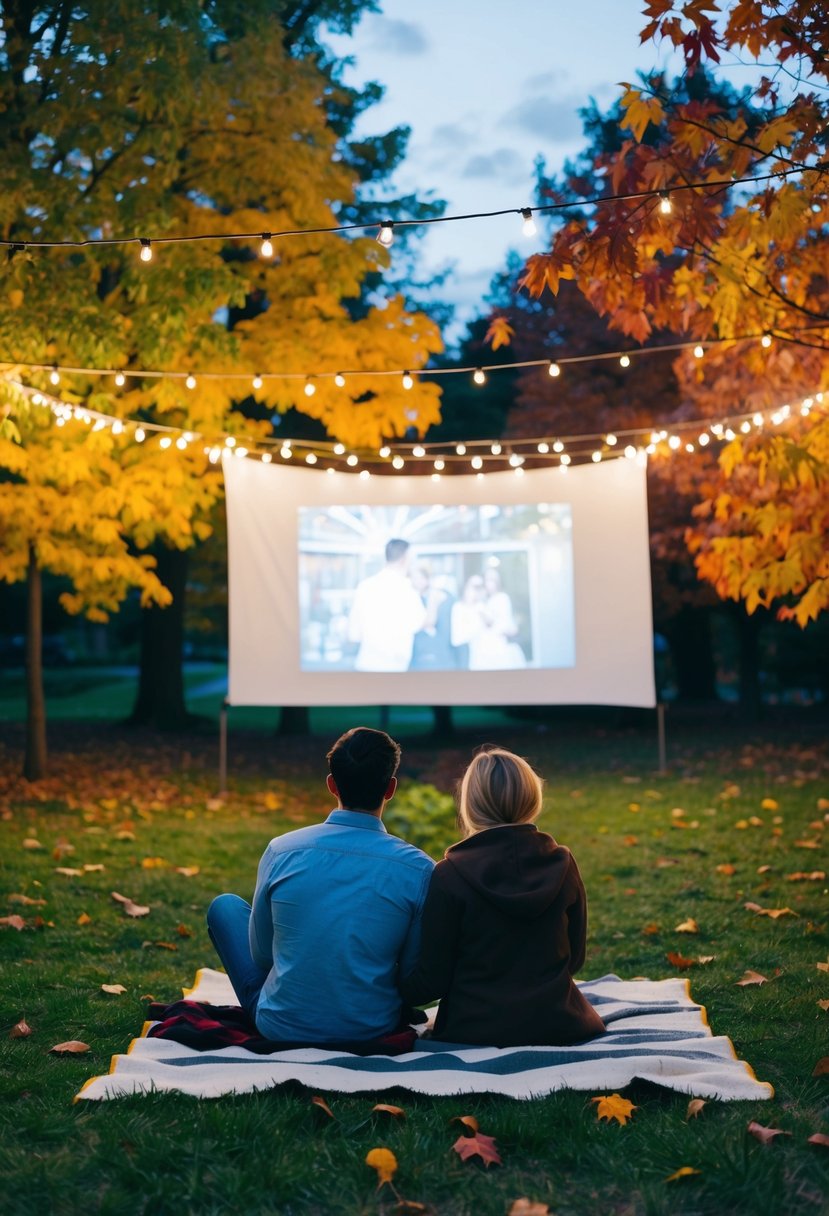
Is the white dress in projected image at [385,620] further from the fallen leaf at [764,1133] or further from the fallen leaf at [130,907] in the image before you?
the fallen leaf at [764,1133]

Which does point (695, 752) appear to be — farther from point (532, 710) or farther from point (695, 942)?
point (532, 710)

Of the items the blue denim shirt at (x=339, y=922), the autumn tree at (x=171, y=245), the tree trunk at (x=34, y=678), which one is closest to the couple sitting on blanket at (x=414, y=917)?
the blue denim shirt at (x=339, y=922)

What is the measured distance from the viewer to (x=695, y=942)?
5.77 meters

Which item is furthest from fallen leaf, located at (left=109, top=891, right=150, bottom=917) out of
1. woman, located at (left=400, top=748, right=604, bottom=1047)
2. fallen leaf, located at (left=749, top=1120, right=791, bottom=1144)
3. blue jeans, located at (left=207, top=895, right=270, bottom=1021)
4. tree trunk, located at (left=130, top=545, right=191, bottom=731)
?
tree trunk, located at (left=130, top=545, right=191, bottom=731)

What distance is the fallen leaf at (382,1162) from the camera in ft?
9.31

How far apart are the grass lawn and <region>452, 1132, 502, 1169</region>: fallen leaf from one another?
0.03m

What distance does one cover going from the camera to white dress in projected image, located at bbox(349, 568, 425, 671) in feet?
33.2

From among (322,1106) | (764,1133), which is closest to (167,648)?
(322,1106)

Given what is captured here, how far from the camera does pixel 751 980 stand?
4871mm

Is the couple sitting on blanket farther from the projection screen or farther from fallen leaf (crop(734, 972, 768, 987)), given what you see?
the projection screen

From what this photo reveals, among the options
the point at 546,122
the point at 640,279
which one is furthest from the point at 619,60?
the point at 546,122

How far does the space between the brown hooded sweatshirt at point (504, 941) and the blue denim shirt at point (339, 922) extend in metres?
0.09

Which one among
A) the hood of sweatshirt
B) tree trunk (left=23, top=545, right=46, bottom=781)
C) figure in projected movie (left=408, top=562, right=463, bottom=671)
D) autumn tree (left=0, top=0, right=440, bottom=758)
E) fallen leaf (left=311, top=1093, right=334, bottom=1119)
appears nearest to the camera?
fallen leaf (left=311, top=1093, right=334, bottom=1119)

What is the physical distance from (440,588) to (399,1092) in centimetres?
694
